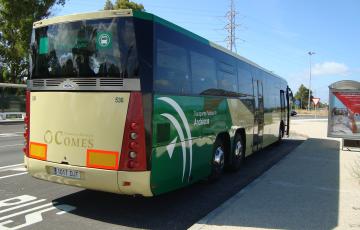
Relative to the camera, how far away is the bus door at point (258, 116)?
12621 millimetres

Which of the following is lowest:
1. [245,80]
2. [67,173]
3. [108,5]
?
[67,173]

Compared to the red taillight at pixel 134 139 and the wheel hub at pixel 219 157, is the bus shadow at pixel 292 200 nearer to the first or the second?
the wheel hub at pixel 219 157

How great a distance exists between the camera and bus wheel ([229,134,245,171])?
1025 centimetres

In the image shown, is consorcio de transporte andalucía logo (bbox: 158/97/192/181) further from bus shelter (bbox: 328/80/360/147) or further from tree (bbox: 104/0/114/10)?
tree (bbox: 104/0/114/10)

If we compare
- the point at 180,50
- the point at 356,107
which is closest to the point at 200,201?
the point at 180,50

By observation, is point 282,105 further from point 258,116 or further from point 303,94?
point 303,94

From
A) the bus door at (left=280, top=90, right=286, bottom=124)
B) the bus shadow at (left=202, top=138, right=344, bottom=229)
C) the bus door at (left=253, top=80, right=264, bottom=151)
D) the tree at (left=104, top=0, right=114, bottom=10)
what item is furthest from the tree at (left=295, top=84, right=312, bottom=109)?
the bus shadow at (left=202, top=138, right=344, bottom=229)

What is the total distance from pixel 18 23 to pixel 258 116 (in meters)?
30.1

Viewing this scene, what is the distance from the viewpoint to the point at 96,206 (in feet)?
23.1

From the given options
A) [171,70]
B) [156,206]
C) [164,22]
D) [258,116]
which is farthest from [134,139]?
[258,116]

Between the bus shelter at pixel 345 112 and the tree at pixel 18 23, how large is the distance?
27.7 meters

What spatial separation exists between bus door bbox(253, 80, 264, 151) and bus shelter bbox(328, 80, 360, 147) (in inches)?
176

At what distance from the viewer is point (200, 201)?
765 cm

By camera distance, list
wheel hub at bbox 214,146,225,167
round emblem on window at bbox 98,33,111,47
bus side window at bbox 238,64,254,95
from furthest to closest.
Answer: bus side window at bbox 238,64,254,95 < wheel hub at bbox 214,146,225,167 < round emblem on window at bbox 98,33,111,47
